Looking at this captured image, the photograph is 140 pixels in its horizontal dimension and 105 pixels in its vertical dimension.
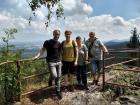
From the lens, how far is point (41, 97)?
35.1 ft

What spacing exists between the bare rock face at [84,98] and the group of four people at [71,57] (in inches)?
12.7

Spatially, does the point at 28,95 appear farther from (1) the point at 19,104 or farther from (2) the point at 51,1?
(2) the point at 51,1

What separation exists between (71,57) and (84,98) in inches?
46.6

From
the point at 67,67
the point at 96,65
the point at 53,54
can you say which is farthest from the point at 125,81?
the point at 53,54

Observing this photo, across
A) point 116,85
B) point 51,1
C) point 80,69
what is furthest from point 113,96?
point 51,1

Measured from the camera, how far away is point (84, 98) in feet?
34.9

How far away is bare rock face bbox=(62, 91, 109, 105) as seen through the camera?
1048 cm

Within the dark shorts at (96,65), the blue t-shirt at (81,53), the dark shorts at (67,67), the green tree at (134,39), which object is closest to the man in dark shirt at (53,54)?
the dark shorts at (67,67)

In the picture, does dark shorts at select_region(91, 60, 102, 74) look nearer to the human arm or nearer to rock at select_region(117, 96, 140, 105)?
rock at select_region(117, 96, 140, 105)

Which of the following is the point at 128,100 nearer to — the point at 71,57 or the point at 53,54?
the point at 71,57

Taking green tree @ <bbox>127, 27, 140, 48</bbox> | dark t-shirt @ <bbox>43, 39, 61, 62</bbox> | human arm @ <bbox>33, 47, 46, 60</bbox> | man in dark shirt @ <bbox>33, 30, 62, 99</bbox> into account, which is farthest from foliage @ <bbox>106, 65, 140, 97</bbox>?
green tree @ <bbox>127, 27, 140, 48</bbox>

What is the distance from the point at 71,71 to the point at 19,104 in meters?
1.91

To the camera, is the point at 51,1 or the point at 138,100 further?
the point at 51,1

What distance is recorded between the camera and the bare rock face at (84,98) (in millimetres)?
10477
